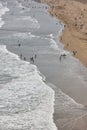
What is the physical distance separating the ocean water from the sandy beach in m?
1.52

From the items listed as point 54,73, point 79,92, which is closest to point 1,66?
point 54,73

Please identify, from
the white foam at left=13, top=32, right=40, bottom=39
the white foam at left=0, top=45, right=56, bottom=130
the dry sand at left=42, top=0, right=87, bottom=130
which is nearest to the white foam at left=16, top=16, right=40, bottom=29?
the dry sand at left=42, top=0, right=87, bottom=130

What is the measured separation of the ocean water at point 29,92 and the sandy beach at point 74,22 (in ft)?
4.99

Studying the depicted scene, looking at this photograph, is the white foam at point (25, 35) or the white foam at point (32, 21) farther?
the white foam at point (32, 21)

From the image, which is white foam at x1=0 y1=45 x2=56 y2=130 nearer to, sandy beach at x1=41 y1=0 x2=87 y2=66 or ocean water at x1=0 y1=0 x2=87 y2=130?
ocean water at x1=0 y1=0 x2=87 y2=130

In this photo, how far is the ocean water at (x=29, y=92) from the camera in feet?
75.3

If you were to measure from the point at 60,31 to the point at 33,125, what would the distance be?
2768cm

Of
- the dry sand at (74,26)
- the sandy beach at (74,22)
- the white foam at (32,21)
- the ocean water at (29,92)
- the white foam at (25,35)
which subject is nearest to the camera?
the ocean water at (29,92)

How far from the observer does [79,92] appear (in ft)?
91.4

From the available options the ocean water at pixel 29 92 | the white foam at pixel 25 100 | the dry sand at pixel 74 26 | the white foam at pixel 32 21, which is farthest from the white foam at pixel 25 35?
the white foam at pixel 25 100

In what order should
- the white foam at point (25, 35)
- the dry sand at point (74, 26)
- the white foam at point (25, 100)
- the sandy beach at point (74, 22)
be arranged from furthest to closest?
the white foam at point (25, 35) < the sandy beach at point (74, 22) < the dry sand at point (74, 26) < the white foam at point (25, 100)

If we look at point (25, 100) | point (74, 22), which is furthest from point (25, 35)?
point (25, 100)

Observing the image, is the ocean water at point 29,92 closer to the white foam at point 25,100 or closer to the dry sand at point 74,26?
the white foam at point 25,100

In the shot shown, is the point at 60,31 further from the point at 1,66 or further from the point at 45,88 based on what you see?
the point at 45,88
